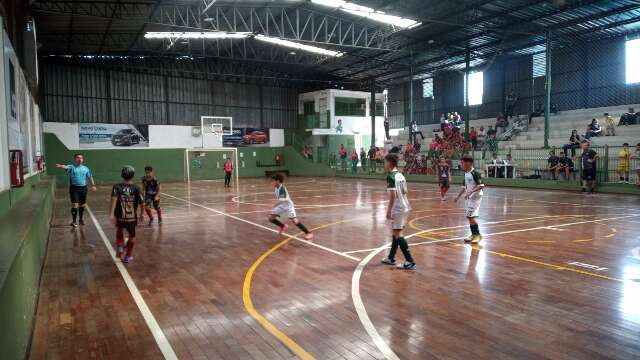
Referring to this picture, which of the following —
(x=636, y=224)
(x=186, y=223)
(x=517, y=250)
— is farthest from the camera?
(x=186, y=223)

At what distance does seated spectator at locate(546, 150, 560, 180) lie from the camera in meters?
22.2

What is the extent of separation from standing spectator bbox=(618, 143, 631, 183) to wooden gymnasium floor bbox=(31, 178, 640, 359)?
9957 millimetres

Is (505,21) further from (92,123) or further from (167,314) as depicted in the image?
(92,123)

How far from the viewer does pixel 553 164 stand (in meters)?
22.3

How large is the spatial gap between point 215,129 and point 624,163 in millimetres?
26301

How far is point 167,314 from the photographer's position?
5.53 metres

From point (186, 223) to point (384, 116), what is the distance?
31.6 metres

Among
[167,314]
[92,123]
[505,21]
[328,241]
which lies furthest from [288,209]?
[92,123]

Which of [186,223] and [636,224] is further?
[186,223]

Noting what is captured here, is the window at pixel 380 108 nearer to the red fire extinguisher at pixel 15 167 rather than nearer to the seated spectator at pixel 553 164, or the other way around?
the seated spectator at pixel 553 164

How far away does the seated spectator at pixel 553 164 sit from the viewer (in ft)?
72.8

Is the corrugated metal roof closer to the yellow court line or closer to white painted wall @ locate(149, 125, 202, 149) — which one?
white painted wall @ locate(149, 125, 202, 149)

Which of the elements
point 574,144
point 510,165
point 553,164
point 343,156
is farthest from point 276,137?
point 574,144

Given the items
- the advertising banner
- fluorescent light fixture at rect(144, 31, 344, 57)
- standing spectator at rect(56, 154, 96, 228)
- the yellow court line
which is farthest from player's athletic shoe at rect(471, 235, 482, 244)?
the advertising banner
